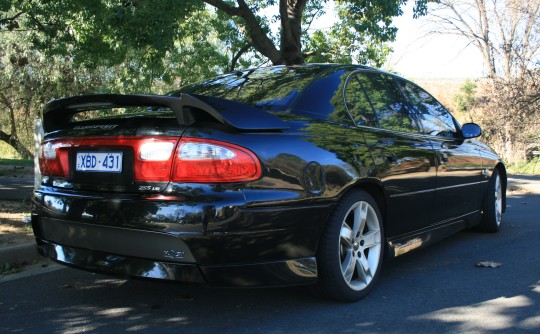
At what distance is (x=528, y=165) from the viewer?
66.7 ft

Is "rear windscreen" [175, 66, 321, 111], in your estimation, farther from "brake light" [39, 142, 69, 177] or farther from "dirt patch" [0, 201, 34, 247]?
"dirt patch" [0, 201, 34, 247]

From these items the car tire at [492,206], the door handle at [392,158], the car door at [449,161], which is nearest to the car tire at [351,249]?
the door handle at [392,158]

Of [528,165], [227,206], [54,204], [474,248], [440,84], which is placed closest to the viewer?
[227,206]

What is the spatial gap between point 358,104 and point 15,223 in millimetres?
4228

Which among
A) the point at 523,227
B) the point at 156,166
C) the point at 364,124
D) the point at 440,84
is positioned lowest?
the point at 523,227

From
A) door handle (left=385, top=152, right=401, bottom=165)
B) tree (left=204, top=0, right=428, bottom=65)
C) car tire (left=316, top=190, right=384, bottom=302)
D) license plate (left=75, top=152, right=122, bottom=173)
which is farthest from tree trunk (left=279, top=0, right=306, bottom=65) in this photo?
license plate (left=75, top=152, right=122, bottom=173)

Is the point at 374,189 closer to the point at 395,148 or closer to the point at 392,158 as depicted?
the point at 392,158

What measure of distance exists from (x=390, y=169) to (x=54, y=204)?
2290mm

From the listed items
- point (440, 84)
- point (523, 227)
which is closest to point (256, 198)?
point (523, 227)

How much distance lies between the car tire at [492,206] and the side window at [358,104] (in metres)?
2.45

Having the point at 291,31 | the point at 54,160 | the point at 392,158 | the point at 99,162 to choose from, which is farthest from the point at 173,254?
the point at 291,31

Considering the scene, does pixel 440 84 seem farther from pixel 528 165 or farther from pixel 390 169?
pixel 390 169

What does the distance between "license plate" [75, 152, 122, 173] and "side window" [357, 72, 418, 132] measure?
2040 millimetres

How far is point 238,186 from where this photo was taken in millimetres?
2654
